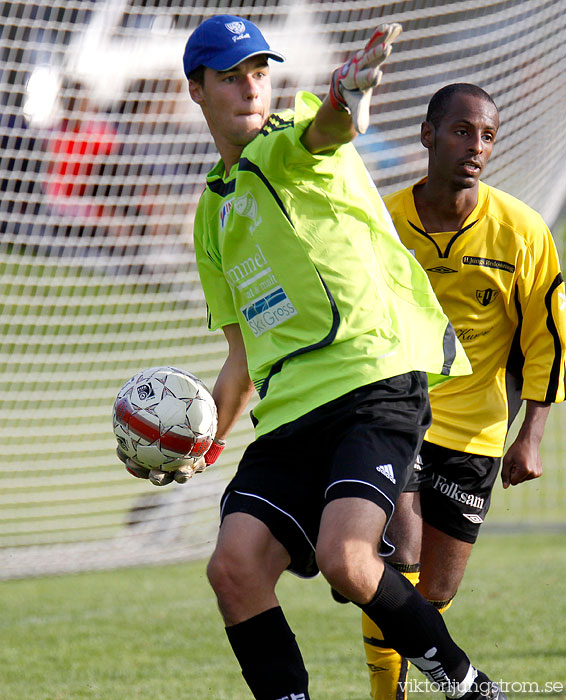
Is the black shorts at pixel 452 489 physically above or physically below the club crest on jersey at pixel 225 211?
below

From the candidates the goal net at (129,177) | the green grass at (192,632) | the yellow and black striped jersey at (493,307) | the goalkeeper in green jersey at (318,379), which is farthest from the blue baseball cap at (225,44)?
the goal net at (129,177)

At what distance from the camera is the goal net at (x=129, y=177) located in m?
6.59

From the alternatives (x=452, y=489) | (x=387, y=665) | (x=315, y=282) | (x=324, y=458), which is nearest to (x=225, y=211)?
(x=315, y=282)

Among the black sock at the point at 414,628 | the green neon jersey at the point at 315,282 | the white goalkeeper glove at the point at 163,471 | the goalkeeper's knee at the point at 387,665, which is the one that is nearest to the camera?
the black sock at the point at 414,628

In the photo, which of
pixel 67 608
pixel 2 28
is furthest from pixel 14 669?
pixel 2 28

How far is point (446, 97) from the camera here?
12.2 feet

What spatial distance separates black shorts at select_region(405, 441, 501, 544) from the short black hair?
3.87 ft

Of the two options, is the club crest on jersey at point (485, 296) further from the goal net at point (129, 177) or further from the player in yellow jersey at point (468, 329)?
the goal net at point (129, 177)

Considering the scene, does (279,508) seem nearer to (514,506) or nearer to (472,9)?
(472,9)

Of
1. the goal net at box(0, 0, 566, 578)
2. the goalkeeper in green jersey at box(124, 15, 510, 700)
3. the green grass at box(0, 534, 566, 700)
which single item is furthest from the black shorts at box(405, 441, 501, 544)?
the goal net at box(0, 0, 566, 578)

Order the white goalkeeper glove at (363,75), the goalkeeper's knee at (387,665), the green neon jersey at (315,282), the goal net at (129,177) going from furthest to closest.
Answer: the goal net at (129,177) < the goalkeeper's knee at (387,665) < the green neon jersey at (315,282) < the white goalkeeper glove at (363,75)

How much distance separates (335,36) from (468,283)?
4319 mm

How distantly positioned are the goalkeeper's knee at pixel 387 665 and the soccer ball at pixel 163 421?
0.90 metres

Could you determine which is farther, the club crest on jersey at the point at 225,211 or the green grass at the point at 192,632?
the green grass at the point at 192,632
